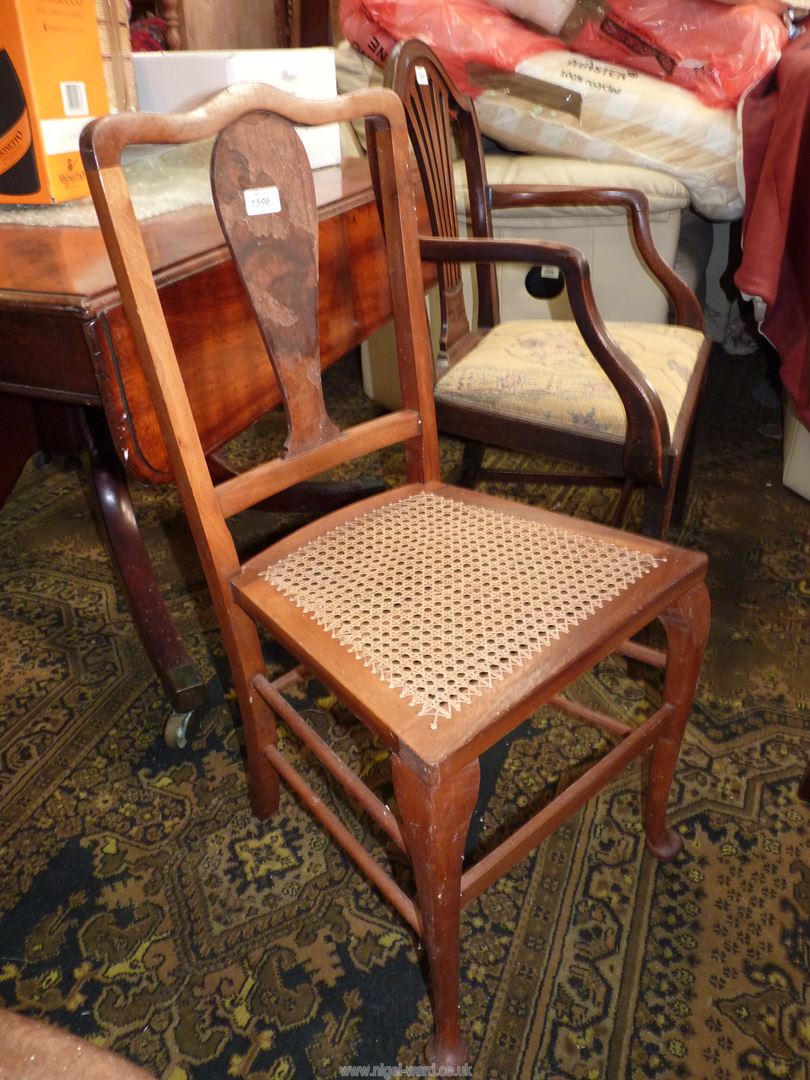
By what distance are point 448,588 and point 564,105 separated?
170cm

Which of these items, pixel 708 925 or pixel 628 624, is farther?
pixel 708 925

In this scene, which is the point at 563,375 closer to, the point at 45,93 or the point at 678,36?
the point at 45,93

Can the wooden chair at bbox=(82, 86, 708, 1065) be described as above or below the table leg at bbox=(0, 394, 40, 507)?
above

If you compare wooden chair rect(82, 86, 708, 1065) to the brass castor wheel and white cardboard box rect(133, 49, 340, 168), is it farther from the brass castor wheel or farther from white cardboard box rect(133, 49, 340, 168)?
white cardboard box rect(133, 49, 340, 168)

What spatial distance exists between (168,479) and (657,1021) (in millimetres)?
933

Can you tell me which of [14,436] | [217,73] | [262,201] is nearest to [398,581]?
[262,201]

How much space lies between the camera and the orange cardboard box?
1181mm

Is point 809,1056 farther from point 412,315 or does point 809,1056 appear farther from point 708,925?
point 412,315

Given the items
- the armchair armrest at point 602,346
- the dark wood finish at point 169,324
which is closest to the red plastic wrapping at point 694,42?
the dark wood finish at point 169,324

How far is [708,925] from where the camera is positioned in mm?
1085

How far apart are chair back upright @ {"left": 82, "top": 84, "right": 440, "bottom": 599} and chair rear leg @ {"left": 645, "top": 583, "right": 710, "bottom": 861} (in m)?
0.46

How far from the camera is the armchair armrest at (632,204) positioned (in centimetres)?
157

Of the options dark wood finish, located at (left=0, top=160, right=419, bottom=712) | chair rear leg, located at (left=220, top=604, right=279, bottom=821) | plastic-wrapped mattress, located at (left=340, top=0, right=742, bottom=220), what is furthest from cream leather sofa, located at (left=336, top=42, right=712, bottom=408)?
chair rear leg, located at (left=220, top=604, right=279, bottom=821)

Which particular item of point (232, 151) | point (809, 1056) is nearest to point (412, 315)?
point (232, 151)
